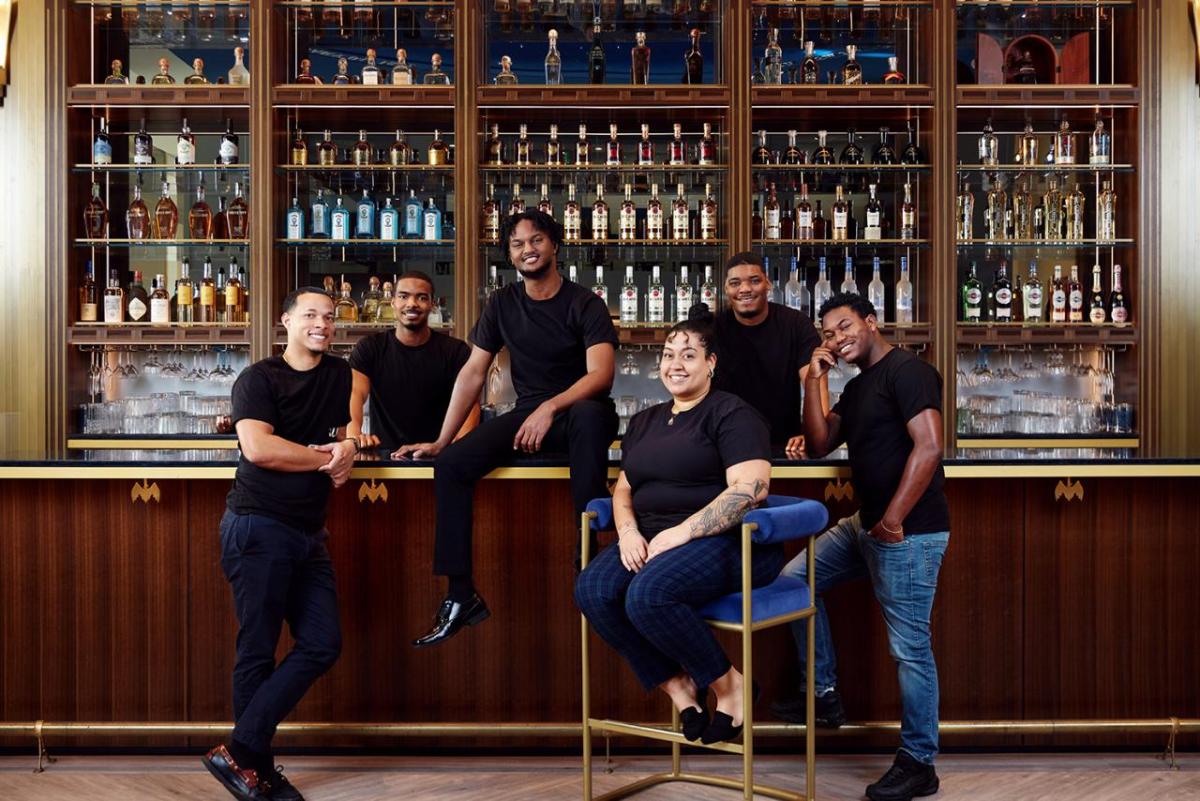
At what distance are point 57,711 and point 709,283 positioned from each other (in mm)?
3431

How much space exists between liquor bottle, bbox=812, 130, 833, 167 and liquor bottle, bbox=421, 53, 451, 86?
1.81 meters

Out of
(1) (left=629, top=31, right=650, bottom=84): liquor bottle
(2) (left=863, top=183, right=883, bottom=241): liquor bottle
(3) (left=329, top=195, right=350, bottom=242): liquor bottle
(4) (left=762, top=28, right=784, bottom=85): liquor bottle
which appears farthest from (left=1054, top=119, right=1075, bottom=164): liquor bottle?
(3) (left=329, top=195, right=350, bottom=242): liquor bottle

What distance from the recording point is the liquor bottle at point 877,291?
582cm

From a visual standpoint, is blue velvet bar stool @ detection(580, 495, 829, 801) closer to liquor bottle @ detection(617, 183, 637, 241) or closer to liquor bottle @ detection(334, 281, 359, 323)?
liquor bottle @ detection(617, 183, 637, 241)

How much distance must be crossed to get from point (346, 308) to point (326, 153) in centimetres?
75

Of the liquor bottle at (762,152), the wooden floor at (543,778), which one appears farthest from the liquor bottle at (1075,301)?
the wooden floor at (543,778)

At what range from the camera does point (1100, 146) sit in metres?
5.76

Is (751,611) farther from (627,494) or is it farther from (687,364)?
(687,364)

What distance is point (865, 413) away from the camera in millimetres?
3344

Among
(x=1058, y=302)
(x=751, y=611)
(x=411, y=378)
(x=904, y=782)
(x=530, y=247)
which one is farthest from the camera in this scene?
(x=1058, y=302)

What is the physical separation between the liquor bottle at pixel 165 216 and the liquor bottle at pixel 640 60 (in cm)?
233

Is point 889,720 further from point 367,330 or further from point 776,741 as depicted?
point 367,330

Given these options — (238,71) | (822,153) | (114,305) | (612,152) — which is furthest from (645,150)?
(114,305)

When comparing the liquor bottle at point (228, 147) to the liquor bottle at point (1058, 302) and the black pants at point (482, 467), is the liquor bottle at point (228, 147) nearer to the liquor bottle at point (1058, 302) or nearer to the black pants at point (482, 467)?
the black pants at point (482, 467)
